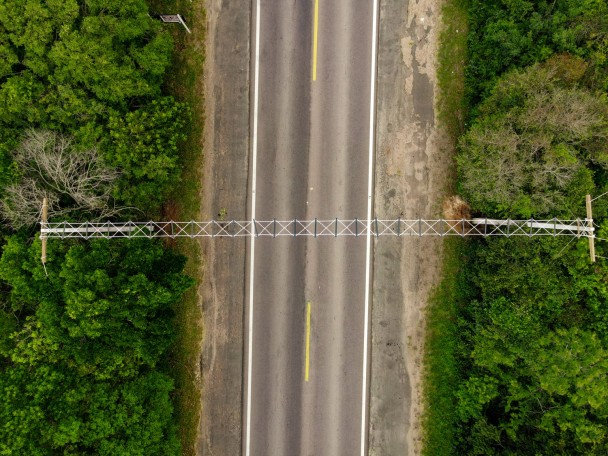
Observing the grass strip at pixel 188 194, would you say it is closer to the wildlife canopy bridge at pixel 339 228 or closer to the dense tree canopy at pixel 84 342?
the wildlife canopy bridge at pixel 339 228

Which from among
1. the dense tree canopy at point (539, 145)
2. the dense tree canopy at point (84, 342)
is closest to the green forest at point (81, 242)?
the dense tree canopy at point (84, 342)

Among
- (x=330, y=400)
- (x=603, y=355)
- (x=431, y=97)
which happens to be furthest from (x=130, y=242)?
(x=603, y=355)

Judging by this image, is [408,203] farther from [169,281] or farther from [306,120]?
[169,281]

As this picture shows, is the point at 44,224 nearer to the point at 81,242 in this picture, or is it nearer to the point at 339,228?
the point at 81,242

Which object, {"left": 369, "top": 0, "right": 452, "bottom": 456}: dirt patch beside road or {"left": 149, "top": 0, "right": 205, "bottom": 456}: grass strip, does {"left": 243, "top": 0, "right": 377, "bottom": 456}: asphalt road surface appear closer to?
{"left": 369, "top": 0, "right": 452, "bottom": 456}: dirt patch beside road

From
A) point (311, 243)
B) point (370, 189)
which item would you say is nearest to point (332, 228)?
point (311, 243)

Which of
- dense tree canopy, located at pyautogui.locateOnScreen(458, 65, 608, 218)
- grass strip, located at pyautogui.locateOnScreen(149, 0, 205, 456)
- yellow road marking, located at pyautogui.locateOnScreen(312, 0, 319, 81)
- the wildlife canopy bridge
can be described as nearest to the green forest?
the wildlife canopy bridge

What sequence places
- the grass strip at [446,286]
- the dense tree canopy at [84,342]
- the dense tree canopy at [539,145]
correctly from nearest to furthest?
1. the dense tree canopy at [84,342]
2. the dense tree canopy at [539,145]
3. the grass strip at [446,286]
